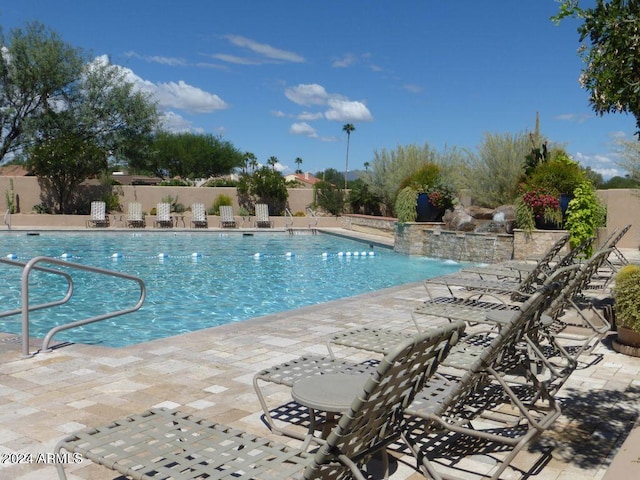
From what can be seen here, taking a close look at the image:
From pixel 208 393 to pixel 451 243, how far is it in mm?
11508

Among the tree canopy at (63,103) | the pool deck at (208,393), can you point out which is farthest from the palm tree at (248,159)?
the pool deck at (208,393)

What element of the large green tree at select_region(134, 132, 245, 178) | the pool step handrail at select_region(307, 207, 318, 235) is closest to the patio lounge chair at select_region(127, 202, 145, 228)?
the pool step handrail at select_region(307, 207, 318, 235)

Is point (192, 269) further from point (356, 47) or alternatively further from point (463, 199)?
point (356, 47)

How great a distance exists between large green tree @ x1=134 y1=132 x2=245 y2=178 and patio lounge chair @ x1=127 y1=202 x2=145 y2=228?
28953mm

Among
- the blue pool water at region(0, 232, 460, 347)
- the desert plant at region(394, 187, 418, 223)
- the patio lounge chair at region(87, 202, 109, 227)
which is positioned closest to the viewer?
the blue pool water at region(0, 232, 460, 347)

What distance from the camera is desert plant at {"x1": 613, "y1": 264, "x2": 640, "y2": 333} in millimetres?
4941

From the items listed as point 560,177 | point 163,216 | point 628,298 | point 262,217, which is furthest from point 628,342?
point 163,216

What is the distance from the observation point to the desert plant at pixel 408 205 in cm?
1597

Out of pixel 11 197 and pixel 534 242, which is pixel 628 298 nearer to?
pixel 534 242

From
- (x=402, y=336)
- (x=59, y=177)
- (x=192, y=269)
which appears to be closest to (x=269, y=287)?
(x=192, y=269)

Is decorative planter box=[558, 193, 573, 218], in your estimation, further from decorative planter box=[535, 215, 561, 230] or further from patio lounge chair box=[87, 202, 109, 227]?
patio lounge chair box=[87, 202, 109, 227]

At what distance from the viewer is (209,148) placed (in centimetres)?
5284

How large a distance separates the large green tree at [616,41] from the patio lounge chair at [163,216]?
69.1 feet

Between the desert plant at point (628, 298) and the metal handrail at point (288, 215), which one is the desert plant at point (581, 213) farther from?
the metal handrail at point (288, 215)
